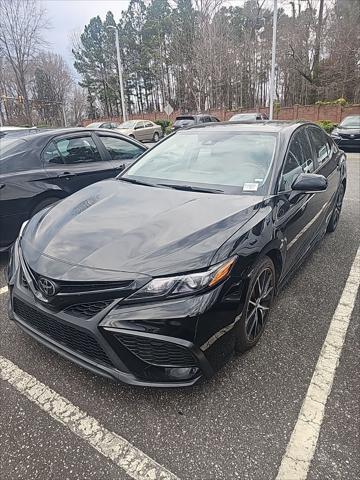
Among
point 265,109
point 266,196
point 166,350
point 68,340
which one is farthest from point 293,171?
point 265,109

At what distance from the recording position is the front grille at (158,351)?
173cm

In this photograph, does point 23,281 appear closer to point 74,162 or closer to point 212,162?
point 212,162

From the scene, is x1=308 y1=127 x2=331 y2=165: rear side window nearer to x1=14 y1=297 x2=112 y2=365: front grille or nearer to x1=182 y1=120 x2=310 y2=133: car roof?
x1=182 y1=120 x2=310 y2=133: car roof

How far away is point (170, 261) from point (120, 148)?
3.59 metres

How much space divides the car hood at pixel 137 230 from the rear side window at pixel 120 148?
7.36 ft

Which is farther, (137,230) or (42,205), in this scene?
(42,205)

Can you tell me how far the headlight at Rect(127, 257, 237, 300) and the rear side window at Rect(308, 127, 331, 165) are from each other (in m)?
2.42

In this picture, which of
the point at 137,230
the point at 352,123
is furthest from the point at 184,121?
the point at 137,230

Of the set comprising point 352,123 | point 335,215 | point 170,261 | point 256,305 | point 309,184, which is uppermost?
point 309,184

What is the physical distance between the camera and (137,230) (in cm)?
215

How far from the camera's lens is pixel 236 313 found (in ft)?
6.52

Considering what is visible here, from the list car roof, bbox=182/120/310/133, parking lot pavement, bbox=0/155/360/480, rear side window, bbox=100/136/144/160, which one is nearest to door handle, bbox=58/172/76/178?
rear side window, bbox=100/136/144/160

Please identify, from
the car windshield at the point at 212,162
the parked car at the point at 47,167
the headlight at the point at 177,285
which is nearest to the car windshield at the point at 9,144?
the parked car at the point at 47,167

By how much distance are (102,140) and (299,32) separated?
1300 inches
